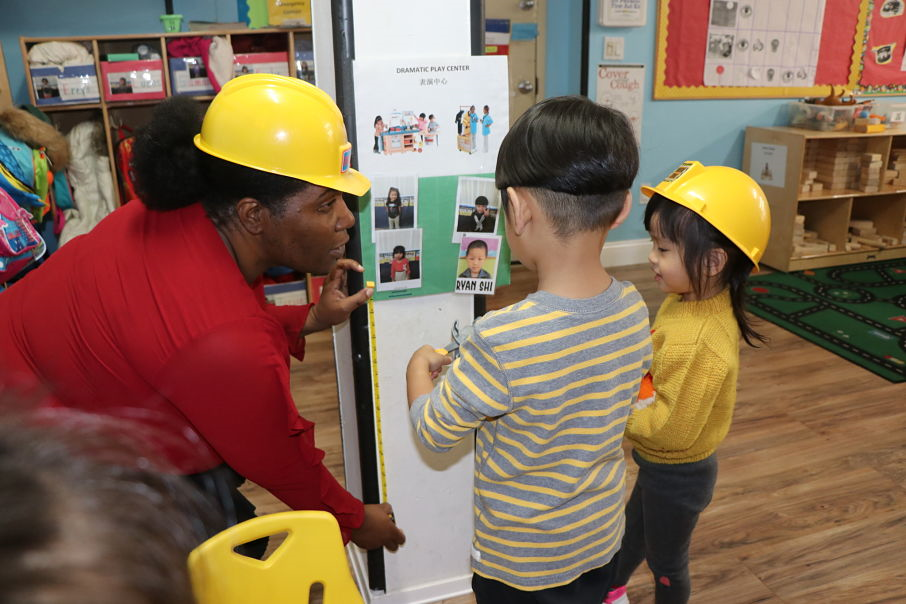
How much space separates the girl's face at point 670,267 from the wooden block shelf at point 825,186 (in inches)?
145

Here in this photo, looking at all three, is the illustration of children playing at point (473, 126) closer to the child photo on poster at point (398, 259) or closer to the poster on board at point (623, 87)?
the child photo on poster at point (398, 259)

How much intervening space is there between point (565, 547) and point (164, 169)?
922 millimetres

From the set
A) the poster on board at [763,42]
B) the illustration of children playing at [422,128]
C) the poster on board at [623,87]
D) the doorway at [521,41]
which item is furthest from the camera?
the poster on board at [763,42]

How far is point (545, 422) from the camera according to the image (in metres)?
1.03

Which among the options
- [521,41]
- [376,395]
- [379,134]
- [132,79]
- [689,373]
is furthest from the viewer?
[521,41]

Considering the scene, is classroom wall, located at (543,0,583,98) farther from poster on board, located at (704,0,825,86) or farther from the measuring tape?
the measuring tape

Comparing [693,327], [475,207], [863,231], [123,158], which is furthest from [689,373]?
[863,231]

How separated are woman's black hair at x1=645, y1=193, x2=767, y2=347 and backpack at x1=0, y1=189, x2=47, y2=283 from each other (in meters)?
2.32

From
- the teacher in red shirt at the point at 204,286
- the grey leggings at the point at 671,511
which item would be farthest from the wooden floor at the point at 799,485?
the teacher in red shirt at the point at 204,286

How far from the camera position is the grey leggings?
1475mm

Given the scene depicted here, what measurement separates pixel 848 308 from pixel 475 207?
11.1 feet

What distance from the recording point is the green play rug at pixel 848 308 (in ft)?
11.4

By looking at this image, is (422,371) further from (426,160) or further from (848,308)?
(848,308)

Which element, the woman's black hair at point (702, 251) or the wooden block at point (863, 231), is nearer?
the woman's black hair at point (702, 251)
